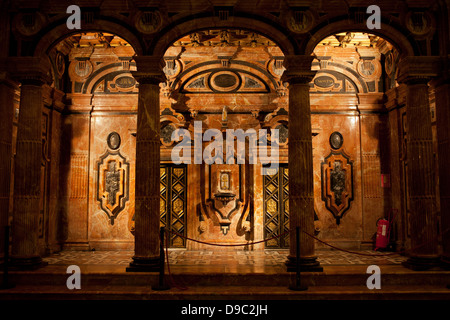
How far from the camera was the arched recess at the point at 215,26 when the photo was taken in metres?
7.16

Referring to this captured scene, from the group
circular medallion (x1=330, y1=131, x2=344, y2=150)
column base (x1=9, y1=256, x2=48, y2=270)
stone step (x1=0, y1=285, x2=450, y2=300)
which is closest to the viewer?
stone step (x1=0, y1=285, x2=450, y2=300)

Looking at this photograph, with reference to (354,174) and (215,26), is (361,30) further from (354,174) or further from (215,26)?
(354,174)

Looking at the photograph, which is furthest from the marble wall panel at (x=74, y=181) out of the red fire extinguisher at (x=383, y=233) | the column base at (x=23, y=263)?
the red fire extinguisher at (x=383, y=233)

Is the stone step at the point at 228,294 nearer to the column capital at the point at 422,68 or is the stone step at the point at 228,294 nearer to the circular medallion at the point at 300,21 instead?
the column capital at the point at 422,68

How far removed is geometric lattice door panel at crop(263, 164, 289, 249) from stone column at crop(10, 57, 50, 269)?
218 inches

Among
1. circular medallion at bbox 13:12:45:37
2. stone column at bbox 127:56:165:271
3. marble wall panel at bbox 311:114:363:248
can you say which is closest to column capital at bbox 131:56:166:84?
stone column at bbox 127:56:165:271

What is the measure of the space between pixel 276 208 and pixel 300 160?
3.34 meters

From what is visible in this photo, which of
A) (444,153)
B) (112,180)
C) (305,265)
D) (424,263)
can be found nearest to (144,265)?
(305,265)

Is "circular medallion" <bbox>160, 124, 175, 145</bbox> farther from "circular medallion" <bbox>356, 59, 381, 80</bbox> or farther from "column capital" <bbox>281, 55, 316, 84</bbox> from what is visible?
"circular medallion" <bbox>356, 59, 381, 80</bbox>

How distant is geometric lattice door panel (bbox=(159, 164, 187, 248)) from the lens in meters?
9.94

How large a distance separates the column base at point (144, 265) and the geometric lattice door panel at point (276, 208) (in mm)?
3915

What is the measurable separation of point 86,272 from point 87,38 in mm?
6009

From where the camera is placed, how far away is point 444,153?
699 centimetres

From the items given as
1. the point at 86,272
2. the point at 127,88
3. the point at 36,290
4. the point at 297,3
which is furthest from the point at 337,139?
the point at 36,290
